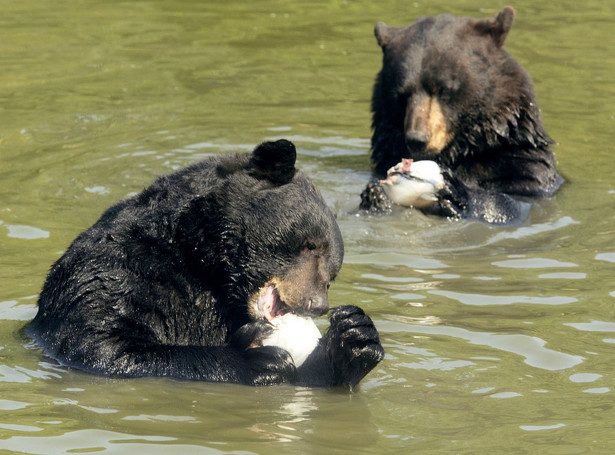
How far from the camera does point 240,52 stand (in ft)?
50.6

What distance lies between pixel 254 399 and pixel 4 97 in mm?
8271

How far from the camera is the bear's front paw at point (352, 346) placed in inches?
228

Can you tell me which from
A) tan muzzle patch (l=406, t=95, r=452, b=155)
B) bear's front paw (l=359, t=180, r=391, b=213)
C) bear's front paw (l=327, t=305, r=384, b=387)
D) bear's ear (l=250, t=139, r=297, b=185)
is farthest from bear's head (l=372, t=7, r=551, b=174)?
bear's front paw (l=327, t=305, r=384, b=387)

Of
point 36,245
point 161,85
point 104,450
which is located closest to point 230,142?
point 161,85

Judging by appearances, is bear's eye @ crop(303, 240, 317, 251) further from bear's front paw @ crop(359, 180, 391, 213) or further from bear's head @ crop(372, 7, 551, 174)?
bear's head @ crop(372, 7, 551, 174)

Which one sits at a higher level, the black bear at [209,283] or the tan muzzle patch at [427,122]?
the tan muzzle patch at [427,122]

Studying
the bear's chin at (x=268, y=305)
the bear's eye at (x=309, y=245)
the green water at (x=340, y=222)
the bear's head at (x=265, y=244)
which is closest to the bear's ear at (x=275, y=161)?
the bear's head at (x=265, y=244)

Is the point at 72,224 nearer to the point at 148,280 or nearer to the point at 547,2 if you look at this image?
the point at 148,280

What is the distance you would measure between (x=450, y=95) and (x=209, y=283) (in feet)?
15.5

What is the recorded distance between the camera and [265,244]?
6.21 meters

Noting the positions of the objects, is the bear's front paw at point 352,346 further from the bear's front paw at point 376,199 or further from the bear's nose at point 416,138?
the bear's nose at point 416,138

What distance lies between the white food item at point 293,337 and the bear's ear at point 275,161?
0.74 m

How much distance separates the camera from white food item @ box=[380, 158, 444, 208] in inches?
381

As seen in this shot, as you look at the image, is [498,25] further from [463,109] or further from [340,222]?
[340,222]
